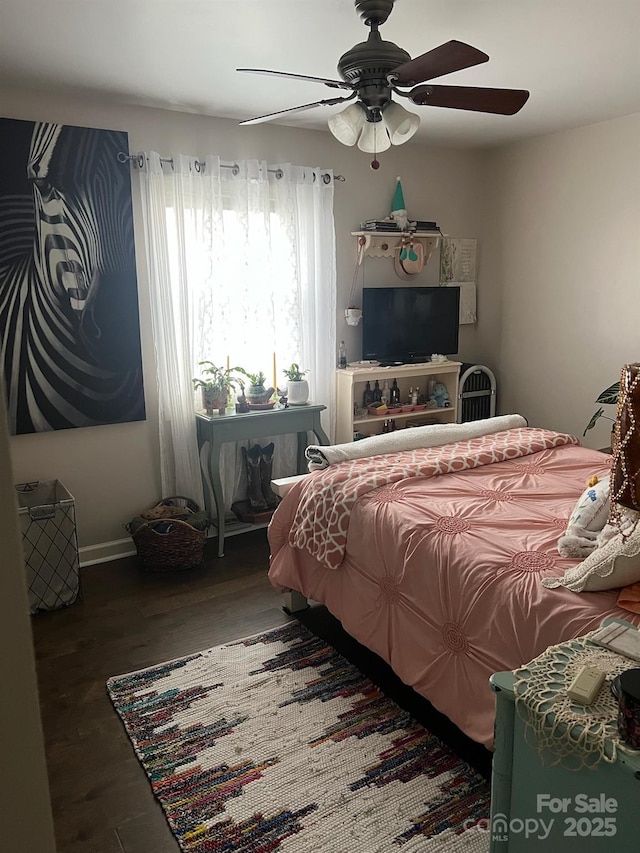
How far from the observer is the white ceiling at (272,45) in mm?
2326

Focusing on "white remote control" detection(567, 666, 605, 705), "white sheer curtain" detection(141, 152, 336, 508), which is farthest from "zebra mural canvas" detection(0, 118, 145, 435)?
"white remote control" detection(567, 666, 605, 705)

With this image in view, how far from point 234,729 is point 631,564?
1.45m

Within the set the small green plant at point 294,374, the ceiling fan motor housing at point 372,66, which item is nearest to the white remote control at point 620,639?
the ceiling fan motor housing at point 372,66

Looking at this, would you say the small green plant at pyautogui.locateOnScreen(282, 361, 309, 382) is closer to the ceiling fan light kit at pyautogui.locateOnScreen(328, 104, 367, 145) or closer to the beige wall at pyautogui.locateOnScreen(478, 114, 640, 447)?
the ceiling fan light kit at pyautogui.locateOnScreen(328, 104, 367, 145)

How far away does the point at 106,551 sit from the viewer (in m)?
3.71

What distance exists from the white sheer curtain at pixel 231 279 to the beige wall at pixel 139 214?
0.10 metres

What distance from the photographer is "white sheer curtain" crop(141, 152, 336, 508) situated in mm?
3613

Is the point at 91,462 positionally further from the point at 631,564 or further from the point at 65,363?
the point at 631,564

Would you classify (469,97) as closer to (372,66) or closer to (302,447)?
(372,66)

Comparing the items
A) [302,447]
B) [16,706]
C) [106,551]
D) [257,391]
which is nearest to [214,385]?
[257,391]

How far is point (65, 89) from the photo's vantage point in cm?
314

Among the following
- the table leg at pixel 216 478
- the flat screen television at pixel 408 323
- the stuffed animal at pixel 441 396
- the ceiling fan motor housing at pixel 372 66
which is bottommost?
the table leg at pixel 216 478

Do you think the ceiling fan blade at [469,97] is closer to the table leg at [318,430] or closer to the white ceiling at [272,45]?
the white ceiling at [272,45]

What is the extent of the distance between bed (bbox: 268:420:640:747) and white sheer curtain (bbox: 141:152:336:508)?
4.13 feet
